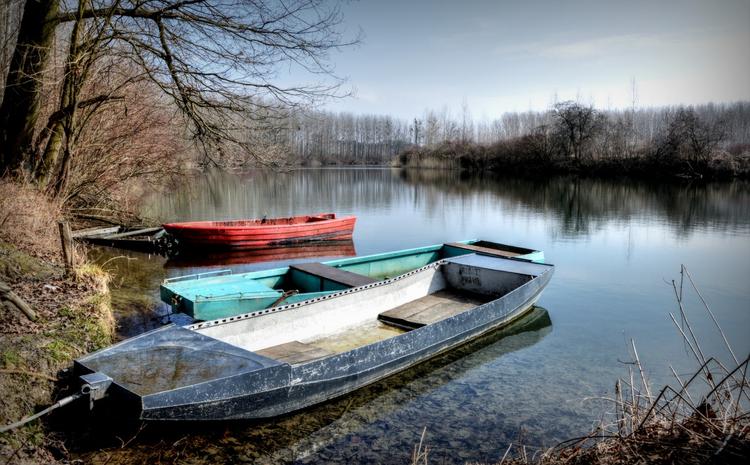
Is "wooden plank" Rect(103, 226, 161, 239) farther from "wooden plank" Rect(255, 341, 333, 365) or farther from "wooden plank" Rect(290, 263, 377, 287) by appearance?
"wooden plank" Rect(255, 341, 333, 365)

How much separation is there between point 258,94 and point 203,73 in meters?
1.12

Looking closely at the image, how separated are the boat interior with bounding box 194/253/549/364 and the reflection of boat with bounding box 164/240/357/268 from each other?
6584 millimetres

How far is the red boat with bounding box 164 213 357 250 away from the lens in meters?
16.7

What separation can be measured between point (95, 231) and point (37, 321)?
11356 millimetres

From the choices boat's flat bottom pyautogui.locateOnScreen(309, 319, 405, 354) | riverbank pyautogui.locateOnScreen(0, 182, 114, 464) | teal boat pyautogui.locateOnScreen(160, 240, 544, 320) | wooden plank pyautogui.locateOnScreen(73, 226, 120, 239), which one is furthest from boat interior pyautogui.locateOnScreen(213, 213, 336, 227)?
boat's flat bottom pyautogui.locateOnScreen(309, 319, 405, 354)

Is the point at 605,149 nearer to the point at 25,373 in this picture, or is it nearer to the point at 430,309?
the point at 430,309

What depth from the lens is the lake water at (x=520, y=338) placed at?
5.76m

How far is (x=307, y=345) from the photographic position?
7.65 meters

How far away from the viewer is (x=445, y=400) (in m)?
7.04

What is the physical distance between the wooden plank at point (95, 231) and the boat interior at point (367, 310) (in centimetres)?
907

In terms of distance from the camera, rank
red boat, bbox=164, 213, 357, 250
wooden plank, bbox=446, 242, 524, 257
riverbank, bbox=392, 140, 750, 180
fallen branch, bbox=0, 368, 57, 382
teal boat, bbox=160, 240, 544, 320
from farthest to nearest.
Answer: riverbank, bbox=392, 140, 750, 180 → red boat, bbox=164, 213, 357, 250 → wooden plank, bbox=446, 242, 524, 257 → teal boat, bbox=160, 240, 544, 320 → fallen branch, bbox=0, 368, 57, 382

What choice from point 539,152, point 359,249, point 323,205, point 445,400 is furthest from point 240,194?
point 539,152

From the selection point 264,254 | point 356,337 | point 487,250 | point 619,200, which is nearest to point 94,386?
point 356,337

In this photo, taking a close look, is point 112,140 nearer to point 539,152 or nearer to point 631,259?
point 631,259
